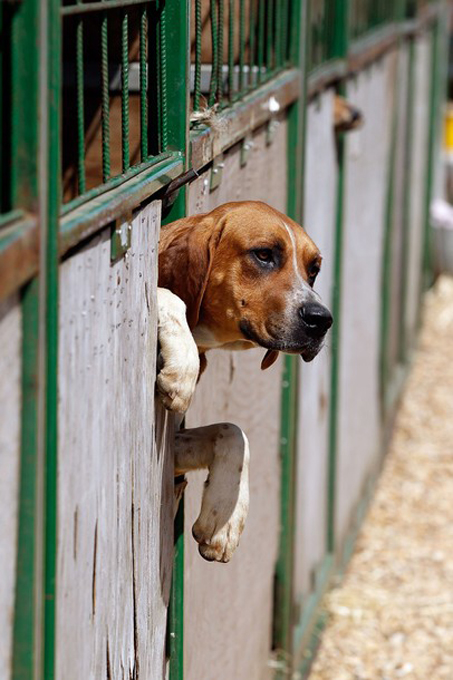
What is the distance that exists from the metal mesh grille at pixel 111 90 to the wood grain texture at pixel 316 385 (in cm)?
111

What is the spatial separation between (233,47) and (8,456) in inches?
81.8

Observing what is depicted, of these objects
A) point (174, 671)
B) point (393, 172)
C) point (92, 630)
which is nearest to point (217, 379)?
point (174, 671)

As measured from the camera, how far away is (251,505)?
12.2 ft

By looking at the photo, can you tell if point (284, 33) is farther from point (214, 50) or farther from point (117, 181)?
point (117, 181)

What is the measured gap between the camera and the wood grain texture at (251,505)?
10.0ft

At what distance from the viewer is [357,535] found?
266 inches

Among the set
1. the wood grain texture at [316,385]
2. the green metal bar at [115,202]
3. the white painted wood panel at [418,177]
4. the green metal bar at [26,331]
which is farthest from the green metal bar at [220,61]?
the white painted wood panel at [418,177]

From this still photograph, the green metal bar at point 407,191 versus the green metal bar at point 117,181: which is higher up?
the green metal bar at point 117,181

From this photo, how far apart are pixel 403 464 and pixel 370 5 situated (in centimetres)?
289

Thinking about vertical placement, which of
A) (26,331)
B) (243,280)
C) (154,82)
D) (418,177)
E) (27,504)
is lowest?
(418,177)

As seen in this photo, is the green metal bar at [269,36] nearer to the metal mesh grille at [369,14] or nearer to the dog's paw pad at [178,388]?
the dog's paw pad at [178,388]

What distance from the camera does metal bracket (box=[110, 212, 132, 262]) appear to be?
2168mm

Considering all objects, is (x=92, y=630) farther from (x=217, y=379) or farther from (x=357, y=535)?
(x=357, y=535)

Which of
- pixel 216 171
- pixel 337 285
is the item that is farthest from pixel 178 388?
pixel 337 285
